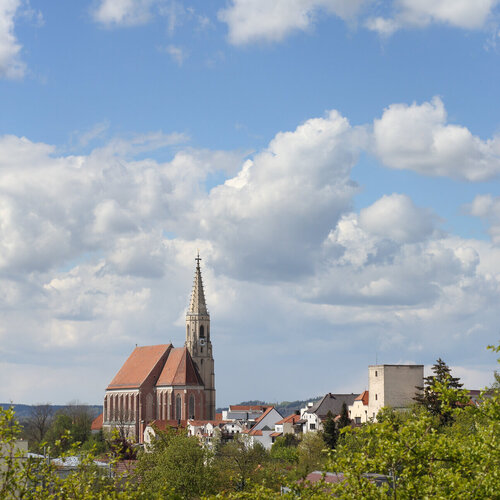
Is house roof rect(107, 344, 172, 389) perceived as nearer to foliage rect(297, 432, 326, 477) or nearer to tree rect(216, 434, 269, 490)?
foliage rect(297, 432, 326, 477)

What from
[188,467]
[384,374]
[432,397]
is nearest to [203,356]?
[384,374]

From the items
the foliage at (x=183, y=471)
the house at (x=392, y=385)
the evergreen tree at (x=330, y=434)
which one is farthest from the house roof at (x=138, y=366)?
the foliage at (x=183, y=471)

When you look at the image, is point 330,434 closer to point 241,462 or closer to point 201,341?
point 241,462

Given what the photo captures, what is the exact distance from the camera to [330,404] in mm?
138875

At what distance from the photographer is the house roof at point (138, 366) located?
171000 mm

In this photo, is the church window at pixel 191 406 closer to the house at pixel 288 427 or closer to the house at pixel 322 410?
the house at pixel 288 427

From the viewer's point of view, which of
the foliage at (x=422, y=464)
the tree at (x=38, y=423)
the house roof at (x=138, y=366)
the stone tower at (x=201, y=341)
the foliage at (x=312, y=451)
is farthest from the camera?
the house roof at (x=138, y=366)

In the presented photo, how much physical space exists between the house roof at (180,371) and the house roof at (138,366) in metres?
4.21

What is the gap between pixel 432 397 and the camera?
92000 millimetres

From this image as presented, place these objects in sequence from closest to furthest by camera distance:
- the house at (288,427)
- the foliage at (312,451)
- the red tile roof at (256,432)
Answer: the foliage at (312,451), the red tile roof at (256,432), the house at (288,427)

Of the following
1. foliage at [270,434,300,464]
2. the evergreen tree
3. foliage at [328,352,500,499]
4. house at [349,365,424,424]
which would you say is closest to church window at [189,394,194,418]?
foliage at [270,434,300,464]

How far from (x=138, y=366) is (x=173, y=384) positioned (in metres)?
17.3

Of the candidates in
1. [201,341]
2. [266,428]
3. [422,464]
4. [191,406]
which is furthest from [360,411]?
[422,464]

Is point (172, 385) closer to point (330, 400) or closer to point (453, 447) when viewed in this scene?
point (330, 400)
